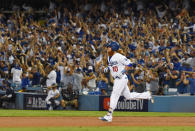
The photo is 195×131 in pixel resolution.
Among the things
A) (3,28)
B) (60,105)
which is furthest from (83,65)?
(3,28)

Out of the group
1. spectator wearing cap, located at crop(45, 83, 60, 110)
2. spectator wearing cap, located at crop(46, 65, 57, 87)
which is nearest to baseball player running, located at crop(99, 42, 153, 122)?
spectator wearing cap, located at crop(45, 83, 60, 110)

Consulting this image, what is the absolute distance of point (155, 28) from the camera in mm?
22125

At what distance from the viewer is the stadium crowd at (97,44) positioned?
666 inches

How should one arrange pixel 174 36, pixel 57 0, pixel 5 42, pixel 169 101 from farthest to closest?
pixel 57 0
pixel 5 42
pixel 174 36
pixel 169 101

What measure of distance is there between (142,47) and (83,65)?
2.89 metres

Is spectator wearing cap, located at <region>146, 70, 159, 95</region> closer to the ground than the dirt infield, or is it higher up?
higher up

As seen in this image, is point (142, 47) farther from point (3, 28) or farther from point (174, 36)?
point (3, 28)

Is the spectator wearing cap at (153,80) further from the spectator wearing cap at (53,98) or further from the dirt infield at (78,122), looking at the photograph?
the dirt infield at (78,122)

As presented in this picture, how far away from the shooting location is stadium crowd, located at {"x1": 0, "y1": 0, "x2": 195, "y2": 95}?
55.5 ft

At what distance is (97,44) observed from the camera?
21344mm

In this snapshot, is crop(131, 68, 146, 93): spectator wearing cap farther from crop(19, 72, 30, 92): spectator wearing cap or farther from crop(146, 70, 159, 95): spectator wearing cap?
crop(19, 72, 30, 92): spectator wearing cap

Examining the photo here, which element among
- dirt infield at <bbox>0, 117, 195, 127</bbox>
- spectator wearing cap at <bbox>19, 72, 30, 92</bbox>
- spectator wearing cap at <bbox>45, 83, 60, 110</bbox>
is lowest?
dirt infield at <bbox>0, 117, 195, 127</bbox>

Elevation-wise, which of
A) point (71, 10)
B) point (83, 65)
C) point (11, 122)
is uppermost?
point (71, 10)

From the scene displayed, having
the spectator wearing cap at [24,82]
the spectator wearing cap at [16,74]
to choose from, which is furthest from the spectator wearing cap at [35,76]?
the spectator wearing cap at [16,74]
